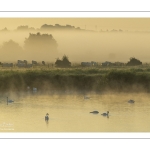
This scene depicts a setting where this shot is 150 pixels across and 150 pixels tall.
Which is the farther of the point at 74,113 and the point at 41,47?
the point at 41,47

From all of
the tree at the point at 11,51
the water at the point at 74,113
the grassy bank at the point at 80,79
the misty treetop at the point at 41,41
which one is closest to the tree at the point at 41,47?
the misty treetop at the point at 41,41

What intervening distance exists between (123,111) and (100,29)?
258 cm

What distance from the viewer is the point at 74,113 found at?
16828 mm

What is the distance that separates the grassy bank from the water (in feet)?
0.83

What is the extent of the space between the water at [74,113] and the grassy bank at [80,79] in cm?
25

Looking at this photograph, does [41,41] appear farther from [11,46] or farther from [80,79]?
[80,79]

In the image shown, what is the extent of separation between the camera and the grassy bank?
55.9 feet

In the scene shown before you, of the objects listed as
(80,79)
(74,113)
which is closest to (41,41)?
(80,79)

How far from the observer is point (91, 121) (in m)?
16.5

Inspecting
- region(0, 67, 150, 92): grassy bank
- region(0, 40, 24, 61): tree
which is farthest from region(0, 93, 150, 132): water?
region(0, 40, 24, 61): tree

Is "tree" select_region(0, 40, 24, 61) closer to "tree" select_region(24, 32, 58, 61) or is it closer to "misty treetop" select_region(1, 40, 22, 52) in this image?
"misty treetop" select_region(1, 40, 22, 52)

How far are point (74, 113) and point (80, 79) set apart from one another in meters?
1.18

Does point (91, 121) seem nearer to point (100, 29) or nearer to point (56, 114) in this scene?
point (56, 114)

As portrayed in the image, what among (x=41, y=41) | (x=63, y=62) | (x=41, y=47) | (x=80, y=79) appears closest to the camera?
(x=63, y=62)
